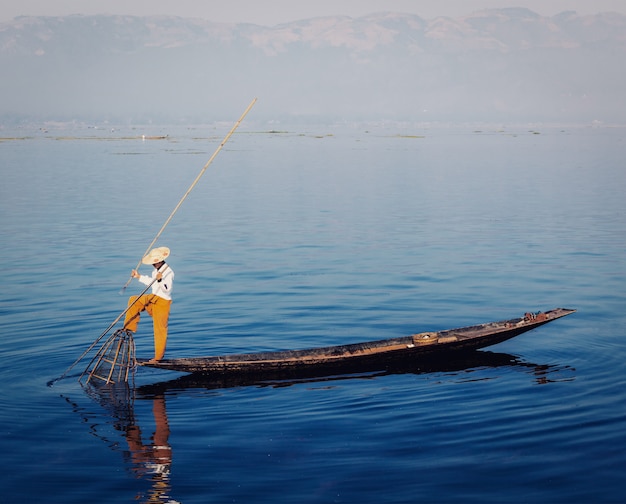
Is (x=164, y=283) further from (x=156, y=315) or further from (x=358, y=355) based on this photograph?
(x=358, y=355)

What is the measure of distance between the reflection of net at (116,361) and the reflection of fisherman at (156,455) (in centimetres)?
131

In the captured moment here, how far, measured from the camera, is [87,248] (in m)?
30.4

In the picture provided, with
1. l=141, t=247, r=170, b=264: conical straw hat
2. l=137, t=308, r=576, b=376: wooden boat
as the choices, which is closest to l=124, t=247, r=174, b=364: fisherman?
l=141, t=247, r=170, b=264: conical straw hat

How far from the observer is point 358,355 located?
15609 millimetres

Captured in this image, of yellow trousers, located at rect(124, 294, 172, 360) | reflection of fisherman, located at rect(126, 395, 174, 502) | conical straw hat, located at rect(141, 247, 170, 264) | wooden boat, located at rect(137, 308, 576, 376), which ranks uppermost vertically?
conical straw hat, located at rect(141, 247, 170, 264)

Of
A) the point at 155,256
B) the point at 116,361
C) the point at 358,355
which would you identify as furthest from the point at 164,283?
the point at 358,355

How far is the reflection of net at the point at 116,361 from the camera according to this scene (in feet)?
49.0

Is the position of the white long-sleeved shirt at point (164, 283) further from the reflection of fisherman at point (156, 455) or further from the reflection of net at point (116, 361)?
the reflection of fisherman at point (156, 455)

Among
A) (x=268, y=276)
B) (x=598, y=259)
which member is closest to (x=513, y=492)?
(x=268, y=276)

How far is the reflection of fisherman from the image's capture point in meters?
11.3

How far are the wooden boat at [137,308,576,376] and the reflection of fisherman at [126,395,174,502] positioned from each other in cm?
144

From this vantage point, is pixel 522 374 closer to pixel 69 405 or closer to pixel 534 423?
pixel 534 423

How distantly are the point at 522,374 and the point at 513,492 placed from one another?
16.7 ft

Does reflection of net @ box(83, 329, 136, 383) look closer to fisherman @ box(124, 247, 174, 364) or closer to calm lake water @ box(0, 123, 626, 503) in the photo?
fisherman @ box(124, 247, 174, 364)
